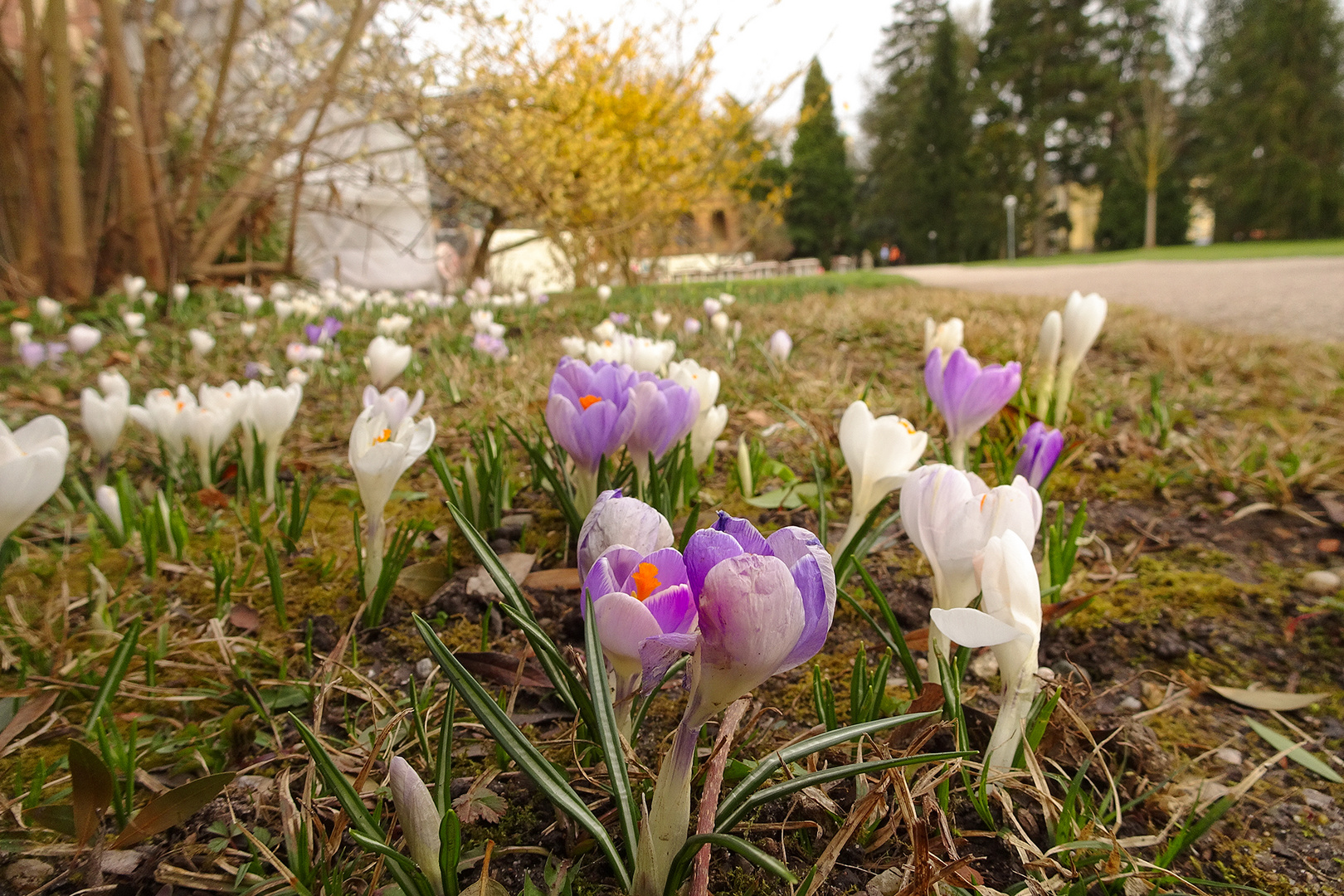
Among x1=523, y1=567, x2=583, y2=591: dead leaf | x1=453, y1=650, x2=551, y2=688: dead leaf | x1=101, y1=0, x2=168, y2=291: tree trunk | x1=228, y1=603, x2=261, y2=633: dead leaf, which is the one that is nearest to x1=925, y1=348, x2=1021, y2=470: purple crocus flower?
x1=523, y1=567, x2=583, y2=591: dead leaf

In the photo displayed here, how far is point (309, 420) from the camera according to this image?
2.66 metres

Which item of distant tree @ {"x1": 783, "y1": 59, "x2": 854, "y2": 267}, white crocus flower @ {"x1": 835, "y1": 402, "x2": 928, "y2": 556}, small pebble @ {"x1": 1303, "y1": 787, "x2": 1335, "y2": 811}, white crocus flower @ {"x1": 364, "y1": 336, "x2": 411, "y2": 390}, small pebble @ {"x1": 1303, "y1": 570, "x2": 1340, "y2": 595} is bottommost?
→ small pebble @ {"x1": 1303, "y1": 787, "x2": 1335, "y2": 811}

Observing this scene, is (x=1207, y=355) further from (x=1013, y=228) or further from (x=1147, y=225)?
(x=1013, y=228)

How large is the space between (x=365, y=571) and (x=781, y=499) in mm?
863

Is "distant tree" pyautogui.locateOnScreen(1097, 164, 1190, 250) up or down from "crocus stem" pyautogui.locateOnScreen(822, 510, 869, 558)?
up

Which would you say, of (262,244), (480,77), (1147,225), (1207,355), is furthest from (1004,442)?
(1147,225)

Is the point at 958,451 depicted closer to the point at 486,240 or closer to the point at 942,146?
the point at 486,240

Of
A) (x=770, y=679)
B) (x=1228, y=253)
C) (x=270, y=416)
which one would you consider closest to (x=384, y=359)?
(x=270, y=416)

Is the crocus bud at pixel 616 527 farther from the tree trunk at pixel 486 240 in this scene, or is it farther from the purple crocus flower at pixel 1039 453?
the tree trunk at pixel 486 240

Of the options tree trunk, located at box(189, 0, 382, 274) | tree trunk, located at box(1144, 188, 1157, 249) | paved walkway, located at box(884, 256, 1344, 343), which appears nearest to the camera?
tree trunk, located at box(189, 0, 382, 274)

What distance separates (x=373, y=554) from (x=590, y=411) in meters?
0.44

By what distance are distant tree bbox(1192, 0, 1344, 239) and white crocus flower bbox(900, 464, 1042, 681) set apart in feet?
109

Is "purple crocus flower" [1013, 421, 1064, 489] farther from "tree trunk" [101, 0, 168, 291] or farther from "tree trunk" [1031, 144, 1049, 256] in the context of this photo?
"tree trunk" [1031, 144, 1049, 256]

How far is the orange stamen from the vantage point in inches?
24.4
